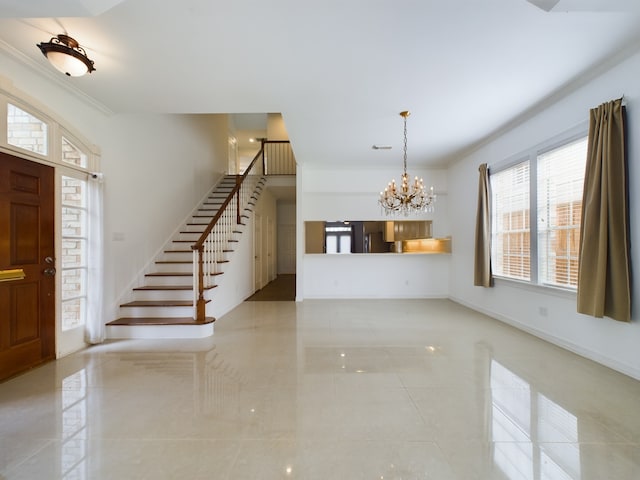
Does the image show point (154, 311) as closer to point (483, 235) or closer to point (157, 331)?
point (157, 331)

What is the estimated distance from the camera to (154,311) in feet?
14.2

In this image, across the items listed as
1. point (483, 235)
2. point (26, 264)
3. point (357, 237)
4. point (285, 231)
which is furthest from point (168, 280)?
point (285, 231)

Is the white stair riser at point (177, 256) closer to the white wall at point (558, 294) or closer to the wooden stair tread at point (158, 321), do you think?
the wooden stair tread at point (158, 321)

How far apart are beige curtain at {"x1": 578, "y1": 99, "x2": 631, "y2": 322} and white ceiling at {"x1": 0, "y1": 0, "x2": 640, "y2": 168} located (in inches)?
26.8

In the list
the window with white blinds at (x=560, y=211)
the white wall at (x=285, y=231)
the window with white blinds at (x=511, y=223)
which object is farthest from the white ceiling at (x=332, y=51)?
the white wall at (x=285, y=231)

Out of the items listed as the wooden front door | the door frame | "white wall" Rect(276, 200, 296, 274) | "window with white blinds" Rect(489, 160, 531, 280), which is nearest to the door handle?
the wooden front door

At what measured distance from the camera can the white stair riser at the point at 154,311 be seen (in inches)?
170

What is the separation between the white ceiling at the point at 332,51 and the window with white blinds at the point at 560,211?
2.57 feet

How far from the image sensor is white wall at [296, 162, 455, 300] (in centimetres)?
675

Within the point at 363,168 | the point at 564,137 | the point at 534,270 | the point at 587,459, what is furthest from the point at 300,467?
the point at 363,168

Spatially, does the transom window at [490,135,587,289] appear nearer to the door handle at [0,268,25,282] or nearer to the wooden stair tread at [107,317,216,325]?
the wooden stair tread at [107,317,216,325]

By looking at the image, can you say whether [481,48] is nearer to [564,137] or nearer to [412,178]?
[564,137]

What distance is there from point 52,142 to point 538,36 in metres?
4.90

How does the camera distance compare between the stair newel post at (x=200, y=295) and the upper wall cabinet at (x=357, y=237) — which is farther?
the upper wall cabinet at (x=357, y=237)
